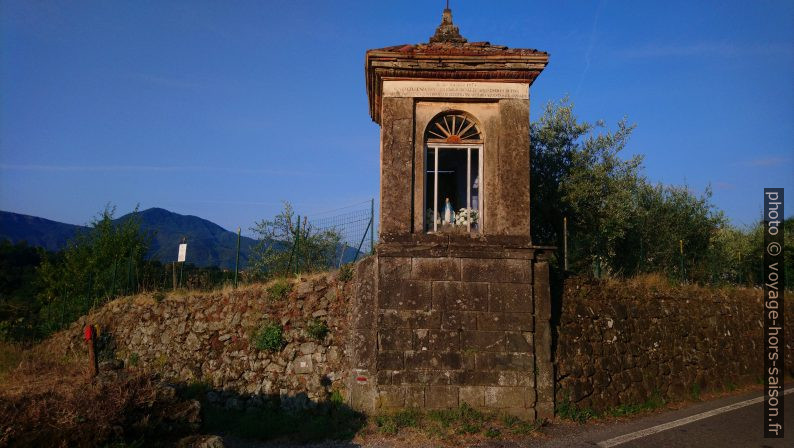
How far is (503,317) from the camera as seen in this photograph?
9.84 meters

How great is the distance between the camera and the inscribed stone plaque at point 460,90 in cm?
1034

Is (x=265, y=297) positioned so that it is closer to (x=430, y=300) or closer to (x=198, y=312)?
(x=198, y=312)

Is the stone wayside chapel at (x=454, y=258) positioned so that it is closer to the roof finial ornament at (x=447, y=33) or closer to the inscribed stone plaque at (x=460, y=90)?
the inscribed stone plaque at (x=460, y=90)

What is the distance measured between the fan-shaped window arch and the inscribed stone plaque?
1.29 ft

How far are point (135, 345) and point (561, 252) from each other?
10.5m

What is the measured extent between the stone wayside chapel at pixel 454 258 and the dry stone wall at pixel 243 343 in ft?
3.33

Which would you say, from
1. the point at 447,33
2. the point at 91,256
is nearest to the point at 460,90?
the point at 447,33

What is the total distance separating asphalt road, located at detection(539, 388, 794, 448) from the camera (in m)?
8.58

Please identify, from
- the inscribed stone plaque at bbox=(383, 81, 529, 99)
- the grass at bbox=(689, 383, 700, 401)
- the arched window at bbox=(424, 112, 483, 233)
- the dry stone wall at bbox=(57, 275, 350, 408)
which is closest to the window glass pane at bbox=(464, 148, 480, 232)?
the arched window at bbox=(424, 112, 483, 233)

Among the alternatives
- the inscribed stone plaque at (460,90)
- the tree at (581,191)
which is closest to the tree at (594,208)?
the tree at (581,191)

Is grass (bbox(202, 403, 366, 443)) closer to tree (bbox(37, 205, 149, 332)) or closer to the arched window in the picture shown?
the arched window

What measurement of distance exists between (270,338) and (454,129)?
5402 mm

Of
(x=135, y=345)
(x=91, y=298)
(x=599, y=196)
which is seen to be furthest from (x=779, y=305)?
(x=91, y=298)

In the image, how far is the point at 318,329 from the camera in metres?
11.3
